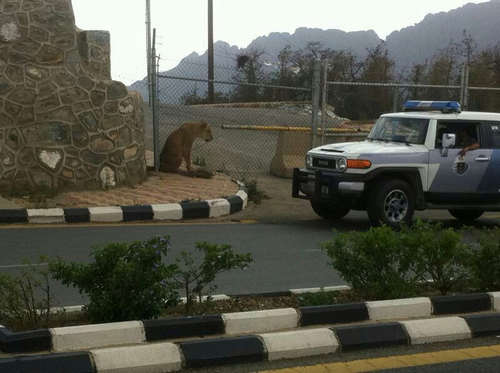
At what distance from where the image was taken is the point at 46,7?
13164 millimetres

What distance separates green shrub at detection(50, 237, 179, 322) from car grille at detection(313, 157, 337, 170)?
21.5 ft

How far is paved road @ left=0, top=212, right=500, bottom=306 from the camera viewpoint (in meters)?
8.25

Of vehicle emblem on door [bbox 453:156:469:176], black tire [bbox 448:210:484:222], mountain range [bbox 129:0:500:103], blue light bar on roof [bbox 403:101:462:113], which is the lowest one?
black tire [bbox 448:210:484:222]

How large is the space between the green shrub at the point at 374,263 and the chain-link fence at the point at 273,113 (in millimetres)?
8904

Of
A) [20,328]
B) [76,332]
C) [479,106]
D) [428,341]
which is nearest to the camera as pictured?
[76,332]

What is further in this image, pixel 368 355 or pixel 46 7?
pixel 46 7

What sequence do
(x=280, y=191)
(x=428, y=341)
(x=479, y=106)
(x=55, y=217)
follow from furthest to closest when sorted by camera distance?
1. (x=479, y=106)
2. (x=280, y=191)
3. (x=55, y=217)
4. (x=428, y=341)

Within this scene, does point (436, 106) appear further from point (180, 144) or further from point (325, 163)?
point (180, 144)

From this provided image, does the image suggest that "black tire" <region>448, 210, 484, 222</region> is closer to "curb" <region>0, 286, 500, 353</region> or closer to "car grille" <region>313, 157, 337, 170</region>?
"car grille" <region>313, 157, 337, 170</region>

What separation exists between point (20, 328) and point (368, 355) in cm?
227

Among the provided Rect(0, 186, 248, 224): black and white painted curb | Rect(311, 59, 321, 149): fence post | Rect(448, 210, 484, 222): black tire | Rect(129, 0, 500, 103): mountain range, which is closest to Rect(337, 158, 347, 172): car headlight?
Rect(0, 186, 248, 224): black and white painted curb

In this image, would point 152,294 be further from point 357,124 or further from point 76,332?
point 357,124

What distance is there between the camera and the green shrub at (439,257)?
652 centimetres

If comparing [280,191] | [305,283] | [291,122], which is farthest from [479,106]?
[305,283]
